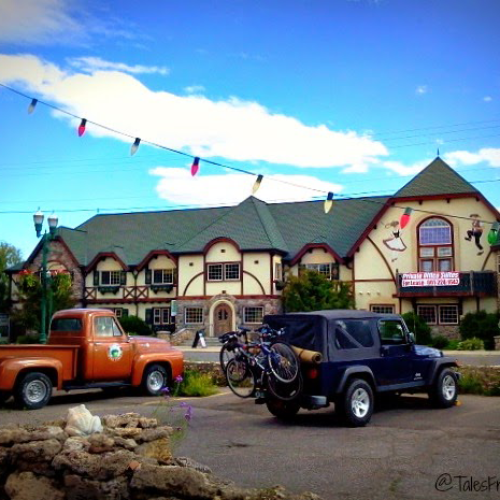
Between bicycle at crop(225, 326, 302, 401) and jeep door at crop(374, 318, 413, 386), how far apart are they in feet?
5.68

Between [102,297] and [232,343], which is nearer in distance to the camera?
[232,343]

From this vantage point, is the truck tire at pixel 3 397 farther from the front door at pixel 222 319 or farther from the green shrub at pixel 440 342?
the front door at pixel 222 319

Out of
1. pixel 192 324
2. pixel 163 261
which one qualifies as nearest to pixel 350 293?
pixel 192 324

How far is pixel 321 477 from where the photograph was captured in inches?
286

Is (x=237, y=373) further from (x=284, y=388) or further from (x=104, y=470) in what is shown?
(x=104, y=470)

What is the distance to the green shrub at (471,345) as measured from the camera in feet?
107

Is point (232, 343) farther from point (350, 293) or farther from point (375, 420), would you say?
point (350, 293)

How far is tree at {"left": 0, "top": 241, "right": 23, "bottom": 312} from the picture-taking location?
47.7 metres

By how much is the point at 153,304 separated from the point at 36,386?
32157mm

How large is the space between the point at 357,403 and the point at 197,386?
5382 millimetres

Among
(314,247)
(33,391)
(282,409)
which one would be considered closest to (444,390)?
(282,409)

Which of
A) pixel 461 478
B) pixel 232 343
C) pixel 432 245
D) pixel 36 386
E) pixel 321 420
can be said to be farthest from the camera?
pixel 432 245

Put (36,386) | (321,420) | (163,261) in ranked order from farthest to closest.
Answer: (163,261) → (36,386) → (321,420)

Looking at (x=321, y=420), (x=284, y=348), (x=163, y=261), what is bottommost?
(x=321, y=420)
